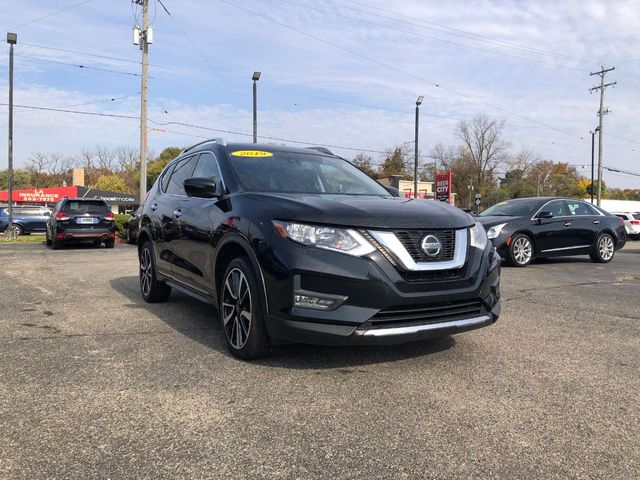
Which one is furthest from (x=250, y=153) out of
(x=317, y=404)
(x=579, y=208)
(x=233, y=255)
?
(x=579, y=208)

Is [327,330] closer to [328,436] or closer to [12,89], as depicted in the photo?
[328,436]

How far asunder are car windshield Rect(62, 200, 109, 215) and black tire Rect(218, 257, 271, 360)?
1357cm

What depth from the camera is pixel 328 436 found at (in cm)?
260

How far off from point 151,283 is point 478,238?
395 cm

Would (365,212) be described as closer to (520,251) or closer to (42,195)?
(520,251)

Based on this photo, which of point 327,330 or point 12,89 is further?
point 12,89

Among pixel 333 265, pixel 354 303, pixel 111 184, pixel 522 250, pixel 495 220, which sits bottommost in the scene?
pixel 354 303

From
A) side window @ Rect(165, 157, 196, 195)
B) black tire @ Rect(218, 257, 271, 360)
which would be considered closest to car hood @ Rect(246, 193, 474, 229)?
black tire @ Rect(218, 257, 271, 360)

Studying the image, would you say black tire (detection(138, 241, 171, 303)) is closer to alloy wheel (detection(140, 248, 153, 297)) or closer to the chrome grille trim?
alloy wheel (detection(140, 248, 153, 297))

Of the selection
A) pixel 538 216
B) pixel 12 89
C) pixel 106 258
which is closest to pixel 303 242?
pixel 538 216

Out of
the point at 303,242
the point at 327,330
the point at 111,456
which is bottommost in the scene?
the point at 111,456

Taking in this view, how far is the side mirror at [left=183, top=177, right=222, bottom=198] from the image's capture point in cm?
425

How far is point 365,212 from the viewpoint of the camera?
347cm

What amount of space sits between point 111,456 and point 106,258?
10.9 metres
